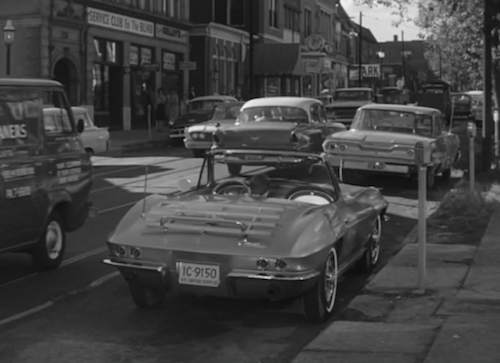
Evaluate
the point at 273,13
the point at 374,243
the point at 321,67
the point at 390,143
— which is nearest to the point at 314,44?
the point at 273,13

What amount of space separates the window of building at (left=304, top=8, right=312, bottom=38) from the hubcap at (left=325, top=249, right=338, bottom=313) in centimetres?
6548

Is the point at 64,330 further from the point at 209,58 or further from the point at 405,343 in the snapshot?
the point at 209,58

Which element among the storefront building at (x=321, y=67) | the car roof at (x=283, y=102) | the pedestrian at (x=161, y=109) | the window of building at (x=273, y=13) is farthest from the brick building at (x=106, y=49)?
the window of building at (x=273, y=13)

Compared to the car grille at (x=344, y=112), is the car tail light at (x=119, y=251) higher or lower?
lower

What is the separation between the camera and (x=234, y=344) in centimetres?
661

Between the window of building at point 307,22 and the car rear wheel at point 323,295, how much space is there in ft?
215

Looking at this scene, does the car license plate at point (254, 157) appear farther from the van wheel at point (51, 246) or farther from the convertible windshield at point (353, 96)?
the convertible windshield at point (353, 96)

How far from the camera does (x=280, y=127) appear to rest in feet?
56.6

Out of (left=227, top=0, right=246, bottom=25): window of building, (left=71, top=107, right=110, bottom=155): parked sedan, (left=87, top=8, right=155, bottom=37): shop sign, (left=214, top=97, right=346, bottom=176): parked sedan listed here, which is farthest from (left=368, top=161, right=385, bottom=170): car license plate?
(left=227, top=0, right=246, bottom=25): window of building

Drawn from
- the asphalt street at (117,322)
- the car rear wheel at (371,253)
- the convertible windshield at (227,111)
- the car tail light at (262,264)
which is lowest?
the asphalt street at (117,322)

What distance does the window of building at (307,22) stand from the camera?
235 ft

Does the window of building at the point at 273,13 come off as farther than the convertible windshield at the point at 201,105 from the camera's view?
Yes

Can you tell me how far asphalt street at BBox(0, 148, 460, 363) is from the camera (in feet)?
20.9

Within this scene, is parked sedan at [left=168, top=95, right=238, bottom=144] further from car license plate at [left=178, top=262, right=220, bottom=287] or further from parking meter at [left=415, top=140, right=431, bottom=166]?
car license plate at [left=178, top=262, right=220, bottom=287]
